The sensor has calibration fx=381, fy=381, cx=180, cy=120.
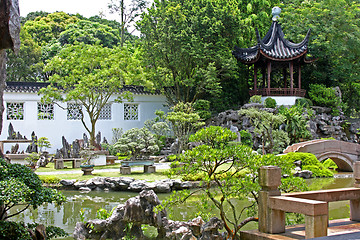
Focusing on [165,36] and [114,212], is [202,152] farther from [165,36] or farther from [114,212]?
[165,36]

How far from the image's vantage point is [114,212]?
6.70 meters

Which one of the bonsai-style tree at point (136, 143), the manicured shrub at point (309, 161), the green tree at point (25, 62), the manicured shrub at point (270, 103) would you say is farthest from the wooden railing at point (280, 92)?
the green tree at point (25, 62)

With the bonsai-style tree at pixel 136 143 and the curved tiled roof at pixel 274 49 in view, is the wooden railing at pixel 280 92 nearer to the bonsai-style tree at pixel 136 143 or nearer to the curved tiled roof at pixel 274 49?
the curved tiled roof at pixel 274 49

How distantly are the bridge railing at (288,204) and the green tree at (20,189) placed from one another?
277 centimetres

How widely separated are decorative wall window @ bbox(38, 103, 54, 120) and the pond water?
393 inches

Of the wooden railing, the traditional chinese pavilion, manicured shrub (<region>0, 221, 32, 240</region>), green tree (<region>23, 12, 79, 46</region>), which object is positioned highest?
green tree (<region>23, 12, 79, 46</region>)

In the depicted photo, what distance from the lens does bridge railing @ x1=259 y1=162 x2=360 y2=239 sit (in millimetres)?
4461

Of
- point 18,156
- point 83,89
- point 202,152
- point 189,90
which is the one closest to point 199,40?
point 189,90

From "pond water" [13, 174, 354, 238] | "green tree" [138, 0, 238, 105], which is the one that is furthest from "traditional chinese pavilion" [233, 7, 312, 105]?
"pond water" [13, 174, 354, 238]

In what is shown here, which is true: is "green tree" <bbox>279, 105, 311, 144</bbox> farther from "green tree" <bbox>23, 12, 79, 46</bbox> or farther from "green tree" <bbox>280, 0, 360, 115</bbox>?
"green tree" <bbox>23, 12, 79, 46</bbox>

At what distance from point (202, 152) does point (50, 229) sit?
257 cm

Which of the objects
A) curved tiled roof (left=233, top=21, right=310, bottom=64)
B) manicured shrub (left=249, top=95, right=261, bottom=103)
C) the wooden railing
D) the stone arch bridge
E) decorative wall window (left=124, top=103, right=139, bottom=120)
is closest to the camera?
the stone arch bridge

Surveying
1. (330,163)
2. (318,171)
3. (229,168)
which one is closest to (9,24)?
(229,168)

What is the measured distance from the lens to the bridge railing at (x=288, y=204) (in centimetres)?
446
